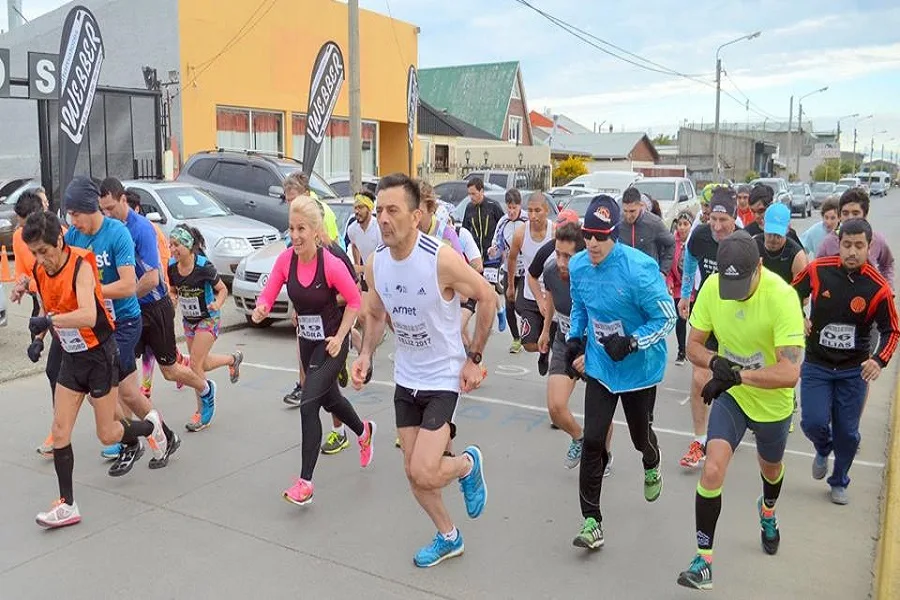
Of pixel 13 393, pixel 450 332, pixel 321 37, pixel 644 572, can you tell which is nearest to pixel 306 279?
pixel 450 332

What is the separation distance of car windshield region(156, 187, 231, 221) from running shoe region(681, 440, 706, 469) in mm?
9956

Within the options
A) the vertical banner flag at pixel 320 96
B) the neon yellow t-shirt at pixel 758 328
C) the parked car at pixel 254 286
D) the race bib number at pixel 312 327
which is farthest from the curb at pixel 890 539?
the vertical banner flag at pixel 320 96

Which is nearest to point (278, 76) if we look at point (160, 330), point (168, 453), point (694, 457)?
point (160, 330)

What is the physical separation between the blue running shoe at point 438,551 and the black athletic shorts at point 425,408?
23.4 inches

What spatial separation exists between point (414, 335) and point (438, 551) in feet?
3.91

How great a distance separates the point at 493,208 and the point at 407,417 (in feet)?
22.5

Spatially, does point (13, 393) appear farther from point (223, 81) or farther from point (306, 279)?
point (223, 81)

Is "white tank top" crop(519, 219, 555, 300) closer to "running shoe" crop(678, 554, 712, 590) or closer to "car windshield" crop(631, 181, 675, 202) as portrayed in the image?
"running shoe" crop(678, 554, 712, 590)

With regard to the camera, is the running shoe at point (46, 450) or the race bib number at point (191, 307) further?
the race bib number at point (191, 307)

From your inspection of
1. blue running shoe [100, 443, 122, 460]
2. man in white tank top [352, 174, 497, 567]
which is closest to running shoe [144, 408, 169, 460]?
blue running shoe [100, 443, 122, 460]

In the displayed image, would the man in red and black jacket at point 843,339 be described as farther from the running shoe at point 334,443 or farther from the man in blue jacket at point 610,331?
the running shoe at point 334,443

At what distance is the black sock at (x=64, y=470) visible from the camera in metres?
4.79

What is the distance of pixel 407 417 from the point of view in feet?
14.5

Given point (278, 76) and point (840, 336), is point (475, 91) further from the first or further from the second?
point (840, 336)
